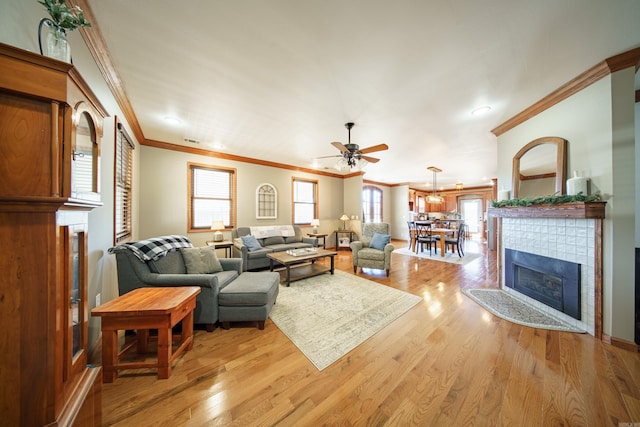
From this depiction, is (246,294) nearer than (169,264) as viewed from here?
Yes

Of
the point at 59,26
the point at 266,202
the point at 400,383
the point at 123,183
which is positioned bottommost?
the point at 400,383

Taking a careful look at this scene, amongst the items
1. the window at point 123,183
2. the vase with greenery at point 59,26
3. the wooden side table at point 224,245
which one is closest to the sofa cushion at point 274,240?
the wooden side table at point 224,245

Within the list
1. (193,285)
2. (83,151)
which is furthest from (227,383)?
(83,151)

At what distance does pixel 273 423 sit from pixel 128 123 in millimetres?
4113

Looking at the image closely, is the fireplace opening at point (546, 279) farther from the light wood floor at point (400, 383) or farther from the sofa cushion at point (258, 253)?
the sofa cushion at point (258, 253)

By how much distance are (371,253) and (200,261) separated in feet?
9.64

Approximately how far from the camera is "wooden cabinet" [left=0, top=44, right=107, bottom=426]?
83 cm

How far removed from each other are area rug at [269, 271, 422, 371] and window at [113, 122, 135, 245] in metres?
2.34

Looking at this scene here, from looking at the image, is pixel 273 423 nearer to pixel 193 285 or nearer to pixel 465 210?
pixel 193 285

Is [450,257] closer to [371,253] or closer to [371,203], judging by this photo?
[371,253]

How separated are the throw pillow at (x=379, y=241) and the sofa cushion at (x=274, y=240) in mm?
2332

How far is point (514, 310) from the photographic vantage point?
2.53 m

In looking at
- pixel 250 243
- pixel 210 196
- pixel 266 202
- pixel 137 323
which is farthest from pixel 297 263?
pixel 210 196

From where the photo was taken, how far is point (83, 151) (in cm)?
117
